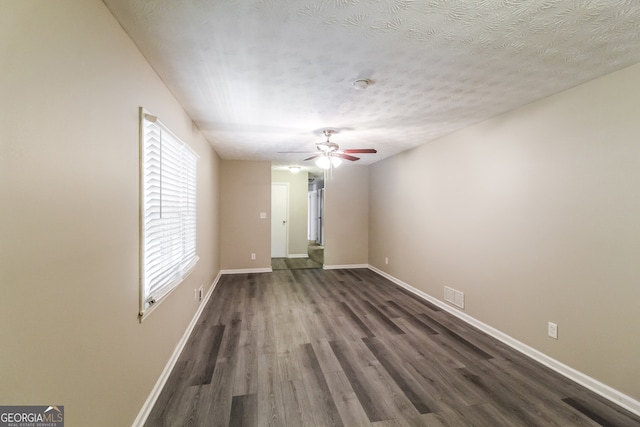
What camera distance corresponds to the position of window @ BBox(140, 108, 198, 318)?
173 cm

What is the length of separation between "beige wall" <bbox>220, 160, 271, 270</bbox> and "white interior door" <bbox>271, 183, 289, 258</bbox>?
162 centimetres

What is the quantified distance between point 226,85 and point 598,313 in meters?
3.42

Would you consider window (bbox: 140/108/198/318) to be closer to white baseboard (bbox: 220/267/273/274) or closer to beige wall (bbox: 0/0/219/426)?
beige wall (bbox: 0/0/219/426)

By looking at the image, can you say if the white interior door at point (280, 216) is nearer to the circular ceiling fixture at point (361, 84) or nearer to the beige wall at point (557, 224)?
the beige wall at point (557, 224)

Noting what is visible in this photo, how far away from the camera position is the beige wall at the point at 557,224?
1.88 meters

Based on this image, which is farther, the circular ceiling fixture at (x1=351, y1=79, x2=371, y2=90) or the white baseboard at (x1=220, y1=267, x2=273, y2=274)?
the white baseboard at (x1=220, y1=267, x2=273, y2=274)

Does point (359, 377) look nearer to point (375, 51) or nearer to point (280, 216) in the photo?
point (375, 51)

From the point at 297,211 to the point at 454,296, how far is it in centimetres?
487

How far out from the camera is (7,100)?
777mm

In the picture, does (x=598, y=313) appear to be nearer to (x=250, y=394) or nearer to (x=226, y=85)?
(x=250, y=394)

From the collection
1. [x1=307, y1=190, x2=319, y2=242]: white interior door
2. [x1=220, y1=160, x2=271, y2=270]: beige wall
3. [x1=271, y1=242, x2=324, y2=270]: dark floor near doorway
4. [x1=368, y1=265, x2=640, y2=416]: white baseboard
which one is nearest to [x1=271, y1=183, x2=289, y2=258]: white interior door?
[x1=271, y1=242, x2=324, y2=270]: dark floor near doorway

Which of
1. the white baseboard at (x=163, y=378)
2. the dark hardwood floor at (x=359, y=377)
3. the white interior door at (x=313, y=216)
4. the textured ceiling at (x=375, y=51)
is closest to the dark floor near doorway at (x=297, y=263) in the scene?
the dark hardwood floor at (x=359, y=377)

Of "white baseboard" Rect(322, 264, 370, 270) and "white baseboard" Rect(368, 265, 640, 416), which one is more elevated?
"white baseboard" Rect(322, 264, 370, 270)

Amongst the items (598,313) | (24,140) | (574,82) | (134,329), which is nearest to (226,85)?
(24,140)
